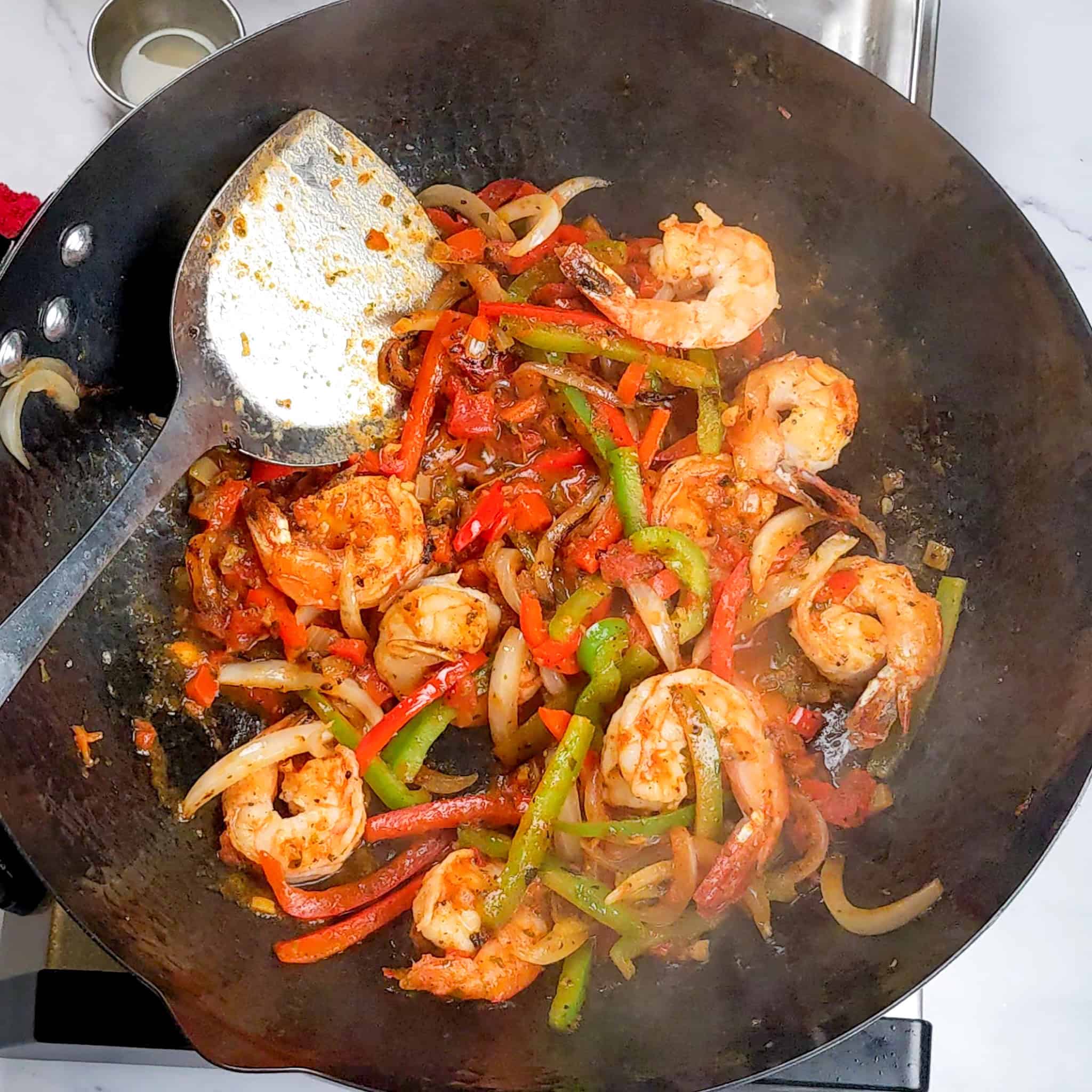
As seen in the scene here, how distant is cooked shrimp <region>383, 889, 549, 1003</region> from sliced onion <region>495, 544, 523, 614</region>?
0.62 meters

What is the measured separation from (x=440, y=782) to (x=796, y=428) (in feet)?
3.53

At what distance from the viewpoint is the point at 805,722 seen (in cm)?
229

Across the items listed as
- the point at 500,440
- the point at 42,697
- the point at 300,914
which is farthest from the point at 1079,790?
the point at 42,697

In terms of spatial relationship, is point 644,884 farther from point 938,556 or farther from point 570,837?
point 938,556

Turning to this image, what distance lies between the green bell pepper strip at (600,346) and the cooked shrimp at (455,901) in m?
1.08

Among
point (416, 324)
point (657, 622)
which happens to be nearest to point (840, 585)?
point (657, 622)

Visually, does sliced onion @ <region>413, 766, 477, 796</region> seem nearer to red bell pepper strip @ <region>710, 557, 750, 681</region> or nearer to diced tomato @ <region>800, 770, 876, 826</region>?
red bell pepper strip @ <region>710, 557, 750, 681</region>

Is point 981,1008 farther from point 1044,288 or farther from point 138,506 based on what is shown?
point 138,506

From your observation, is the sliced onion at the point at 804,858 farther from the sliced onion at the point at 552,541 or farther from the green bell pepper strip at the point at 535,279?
the green bell pepper strip at the point at 535,279

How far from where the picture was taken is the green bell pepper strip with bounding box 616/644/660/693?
7.21 feet

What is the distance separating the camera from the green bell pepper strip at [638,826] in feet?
6.81

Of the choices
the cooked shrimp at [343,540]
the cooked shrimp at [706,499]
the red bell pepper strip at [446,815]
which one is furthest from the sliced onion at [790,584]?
the cooked shrimp at [343,540]

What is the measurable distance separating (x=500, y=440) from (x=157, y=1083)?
170 centimetres

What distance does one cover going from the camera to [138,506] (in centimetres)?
190
